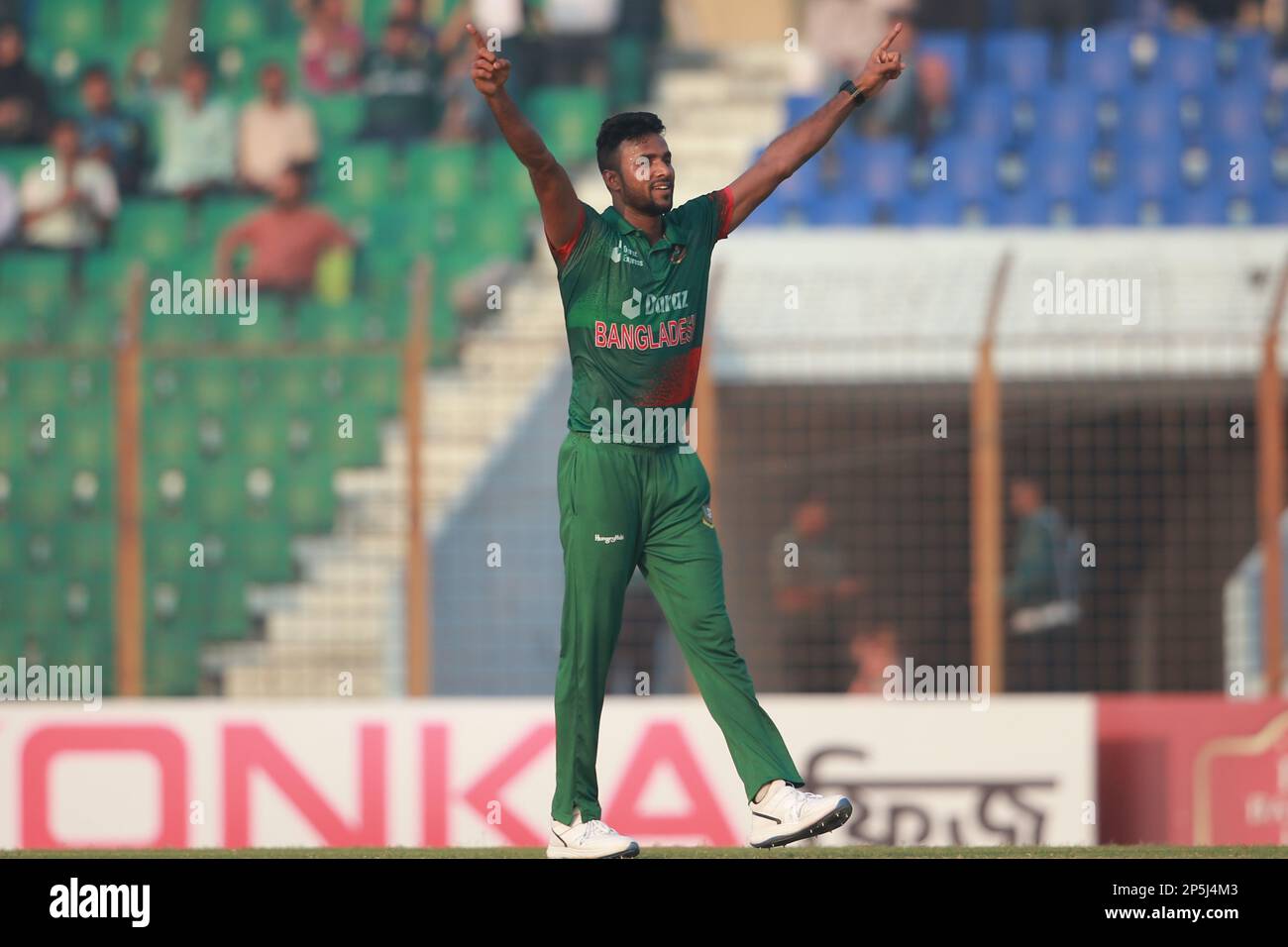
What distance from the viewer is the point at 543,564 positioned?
36.7ft

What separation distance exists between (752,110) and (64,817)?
7.91 meters

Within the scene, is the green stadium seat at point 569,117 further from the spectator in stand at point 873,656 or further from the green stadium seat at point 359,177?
the spectator in stand at point 873,656

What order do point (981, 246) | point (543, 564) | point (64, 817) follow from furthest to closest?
point (981, 246)
point (543, 564)
point (64, 817)

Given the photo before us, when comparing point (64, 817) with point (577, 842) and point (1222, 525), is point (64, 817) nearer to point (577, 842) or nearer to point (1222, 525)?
point (577, 842)

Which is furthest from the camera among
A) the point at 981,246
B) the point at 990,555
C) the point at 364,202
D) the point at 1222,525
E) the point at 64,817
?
the point at 364,202

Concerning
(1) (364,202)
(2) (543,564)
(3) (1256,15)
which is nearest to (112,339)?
(1) (364,202)

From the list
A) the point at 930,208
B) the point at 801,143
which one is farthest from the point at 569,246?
the point at 930,208

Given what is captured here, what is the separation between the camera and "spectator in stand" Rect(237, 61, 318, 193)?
48.7 ft

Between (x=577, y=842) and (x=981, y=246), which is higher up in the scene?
(x=981, y=246)

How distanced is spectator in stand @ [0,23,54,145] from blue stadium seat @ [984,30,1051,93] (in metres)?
6.66

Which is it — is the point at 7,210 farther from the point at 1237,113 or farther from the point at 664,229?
the point at 664,229

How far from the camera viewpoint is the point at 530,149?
18.5ft

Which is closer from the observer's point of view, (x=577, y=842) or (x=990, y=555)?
(x=577, y=842)

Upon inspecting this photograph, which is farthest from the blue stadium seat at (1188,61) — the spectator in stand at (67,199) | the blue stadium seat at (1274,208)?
the spectator in stand at (67,199)
